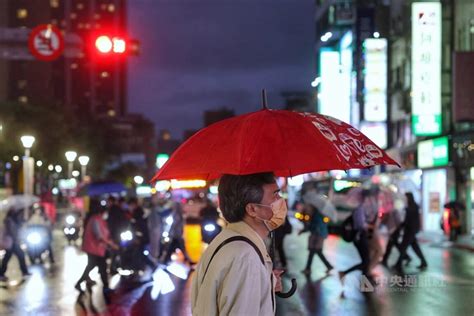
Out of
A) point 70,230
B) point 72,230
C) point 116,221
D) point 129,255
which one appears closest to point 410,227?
A: point 129,255

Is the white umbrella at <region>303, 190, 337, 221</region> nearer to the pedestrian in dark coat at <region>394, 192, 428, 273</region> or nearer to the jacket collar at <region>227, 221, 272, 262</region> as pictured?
the pedestrian in dark coat at <region>394, 192, 428, 273</region>

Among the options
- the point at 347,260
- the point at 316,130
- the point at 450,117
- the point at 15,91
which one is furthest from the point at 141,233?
the point at 15,91

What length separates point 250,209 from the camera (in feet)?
12.5

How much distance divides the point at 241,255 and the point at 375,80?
1657 inches

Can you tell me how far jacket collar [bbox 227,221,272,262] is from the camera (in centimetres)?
366

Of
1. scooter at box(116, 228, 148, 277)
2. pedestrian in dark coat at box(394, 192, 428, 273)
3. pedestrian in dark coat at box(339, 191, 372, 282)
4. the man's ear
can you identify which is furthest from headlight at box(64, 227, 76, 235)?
the man's ear

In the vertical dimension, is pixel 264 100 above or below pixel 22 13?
below

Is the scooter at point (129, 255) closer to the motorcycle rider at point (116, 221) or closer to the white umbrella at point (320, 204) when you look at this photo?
the motorcycle rider at point (116, 221)

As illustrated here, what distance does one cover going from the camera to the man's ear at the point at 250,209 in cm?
379

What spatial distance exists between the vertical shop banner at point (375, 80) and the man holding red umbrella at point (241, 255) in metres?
41.2

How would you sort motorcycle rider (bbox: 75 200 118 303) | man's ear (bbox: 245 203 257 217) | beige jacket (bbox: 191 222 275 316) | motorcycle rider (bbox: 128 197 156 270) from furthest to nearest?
motorcycle rider (bbox: 128 197 156 270), motorcycle rider (bbox: 75 200 118 303), man's ear (bbox: 245 203 257 217), beige jacket (bbox: 191 222 275 316)

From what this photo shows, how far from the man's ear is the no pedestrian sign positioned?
17169 millimetres

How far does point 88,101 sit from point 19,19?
63376 millimetres

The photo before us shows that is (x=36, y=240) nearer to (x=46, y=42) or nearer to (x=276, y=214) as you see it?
(x=46, y=42)
